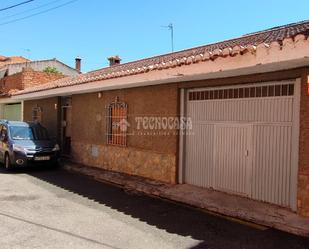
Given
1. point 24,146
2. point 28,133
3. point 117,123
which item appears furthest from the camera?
point 28,133

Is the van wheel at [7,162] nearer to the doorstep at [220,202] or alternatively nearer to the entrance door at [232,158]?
the doorstep at [220,202]

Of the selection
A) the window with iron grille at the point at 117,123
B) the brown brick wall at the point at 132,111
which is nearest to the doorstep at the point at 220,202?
the brown brick wall at the point at 132,111

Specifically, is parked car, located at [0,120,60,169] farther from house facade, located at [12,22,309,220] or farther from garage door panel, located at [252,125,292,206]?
garage door panel, located at [252,125,292,206]

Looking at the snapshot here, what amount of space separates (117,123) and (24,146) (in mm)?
3479

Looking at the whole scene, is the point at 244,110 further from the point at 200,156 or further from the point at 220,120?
the point at 200,156

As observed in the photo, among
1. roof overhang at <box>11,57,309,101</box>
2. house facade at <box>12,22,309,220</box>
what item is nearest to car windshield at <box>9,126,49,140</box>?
house facade at <box>12,22,309,220</box>

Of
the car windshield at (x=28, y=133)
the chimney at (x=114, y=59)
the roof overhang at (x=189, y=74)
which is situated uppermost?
the chimney at (x=114, y=59)

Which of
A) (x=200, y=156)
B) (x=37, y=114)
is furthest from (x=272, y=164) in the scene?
(x=37, y=114)

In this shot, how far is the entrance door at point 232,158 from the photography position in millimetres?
7590

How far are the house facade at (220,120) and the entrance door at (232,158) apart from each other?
0.07ft

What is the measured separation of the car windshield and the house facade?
2.16 metres

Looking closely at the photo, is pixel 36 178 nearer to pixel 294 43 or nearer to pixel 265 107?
pixel 265 107

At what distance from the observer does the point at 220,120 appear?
27.1 ft

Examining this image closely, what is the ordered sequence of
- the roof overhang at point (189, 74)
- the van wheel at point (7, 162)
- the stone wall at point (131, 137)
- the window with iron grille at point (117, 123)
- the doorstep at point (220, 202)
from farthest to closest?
the van wheel at point (7, 162)
the window with iron grille at point (117, 123)
the stone wall at point (131, 137)
the roof overhang at point (189, 74)
the doorstep at point (220, 202)
